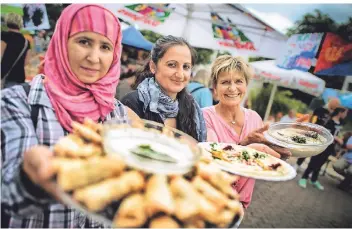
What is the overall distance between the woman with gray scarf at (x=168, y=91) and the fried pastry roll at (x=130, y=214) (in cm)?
131

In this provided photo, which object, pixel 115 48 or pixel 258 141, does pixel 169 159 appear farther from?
pixel 258 141

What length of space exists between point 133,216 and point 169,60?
1.54 m

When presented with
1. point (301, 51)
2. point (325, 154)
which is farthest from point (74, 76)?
Result: point (301, 51)

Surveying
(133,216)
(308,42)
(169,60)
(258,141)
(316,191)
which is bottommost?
(316,191)

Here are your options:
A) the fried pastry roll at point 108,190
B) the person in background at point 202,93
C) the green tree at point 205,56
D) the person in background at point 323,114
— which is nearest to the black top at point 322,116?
the person in background at point 323,114

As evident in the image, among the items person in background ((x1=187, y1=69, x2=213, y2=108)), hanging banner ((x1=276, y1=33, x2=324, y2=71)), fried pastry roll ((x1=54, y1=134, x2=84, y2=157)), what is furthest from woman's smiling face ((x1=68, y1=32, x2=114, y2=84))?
hanging banner ((x1=276, y1=33, x2=324, y2=71))

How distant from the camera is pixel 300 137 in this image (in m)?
2.31

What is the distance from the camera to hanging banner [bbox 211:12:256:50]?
6590 millimetres

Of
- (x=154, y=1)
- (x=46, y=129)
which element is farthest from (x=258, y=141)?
(x=154, y=1)

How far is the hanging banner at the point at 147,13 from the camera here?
5.25 meters

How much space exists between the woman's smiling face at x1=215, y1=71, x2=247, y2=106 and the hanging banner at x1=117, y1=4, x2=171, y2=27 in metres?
3.33

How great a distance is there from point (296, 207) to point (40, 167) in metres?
5.60

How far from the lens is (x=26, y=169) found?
0.95m

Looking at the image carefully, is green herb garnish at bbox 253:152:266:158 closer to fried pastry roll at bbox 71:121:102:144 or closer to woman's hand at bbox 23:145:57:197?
fried pastry roll at bbox 71:121:102:144
